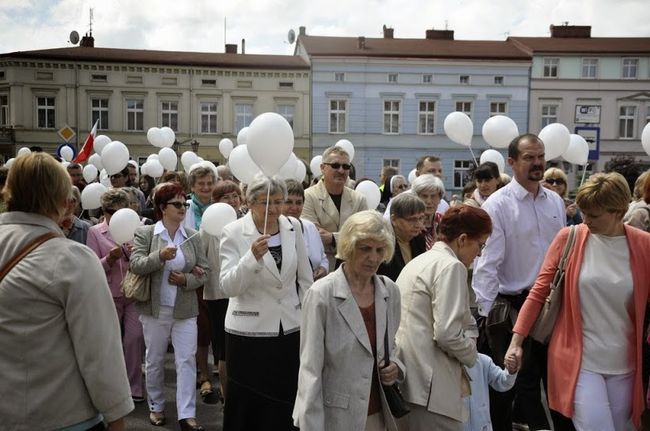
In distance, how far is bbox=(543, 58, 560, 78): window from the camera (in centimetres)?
4222

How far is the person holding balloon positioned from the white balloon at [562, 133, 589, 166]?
603cm

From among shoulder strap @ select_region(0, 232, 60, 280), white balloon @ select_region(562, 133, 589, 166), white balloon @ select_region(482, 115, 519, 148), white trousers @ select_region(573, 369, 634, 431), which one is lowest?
white trousers @ select_region(573, 369, 634, 431)

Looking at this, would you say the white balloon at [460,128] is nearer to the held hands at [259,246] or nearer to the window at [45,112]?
the held hands at [259,246]

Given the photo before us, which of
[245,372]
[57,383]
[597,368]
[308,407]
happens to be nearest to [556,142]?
[597,368]

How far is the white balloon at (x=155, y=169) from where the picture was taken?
49.0ft

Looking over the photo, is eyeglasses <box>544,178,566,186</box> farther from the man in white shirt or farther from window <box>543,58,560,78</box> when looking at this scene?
window <box>543,58,560,78</box>

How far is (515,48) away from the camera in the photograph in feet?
142

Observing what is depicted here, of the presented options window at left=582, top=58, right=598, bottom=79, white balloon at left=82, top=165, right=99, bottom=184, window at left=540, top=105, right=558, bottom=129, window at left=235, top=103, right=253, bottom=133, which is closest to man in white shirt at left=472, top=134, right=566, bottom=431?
white balloon at left=82, top=165, right=99, bottom=184

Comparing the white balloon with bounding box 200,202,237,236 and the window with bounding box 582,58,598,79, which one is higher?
the window with bounding box 582,58,598,79

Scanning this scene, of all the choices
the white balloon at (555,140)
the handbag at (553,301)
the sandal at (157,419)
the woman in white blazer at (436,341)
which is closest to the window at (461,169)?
the white balloon at (555,140)

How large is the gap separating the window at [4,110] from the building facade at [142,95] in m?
0.06

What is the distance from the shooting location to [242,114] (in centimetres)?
4203

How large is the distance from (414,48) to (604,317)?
40904 millimetres

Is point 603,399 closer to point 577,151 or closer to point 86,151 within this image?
point 577,151
